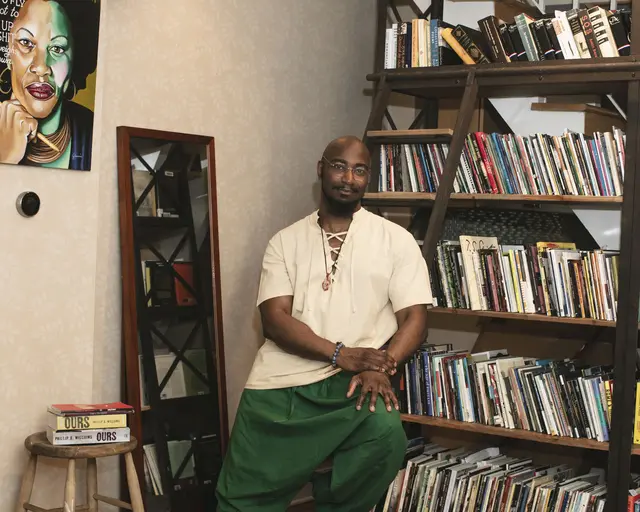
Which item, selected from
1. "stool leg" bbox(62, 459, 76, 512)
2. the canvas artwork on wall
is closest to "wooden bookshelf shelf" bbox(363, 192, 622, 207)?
the canvas artwork on wall

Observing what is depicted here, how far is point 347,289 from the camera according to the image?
11.2 ft

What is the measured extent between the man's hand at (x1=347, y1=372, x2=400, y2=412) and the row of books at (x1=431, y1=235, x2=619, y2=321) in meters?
0.67

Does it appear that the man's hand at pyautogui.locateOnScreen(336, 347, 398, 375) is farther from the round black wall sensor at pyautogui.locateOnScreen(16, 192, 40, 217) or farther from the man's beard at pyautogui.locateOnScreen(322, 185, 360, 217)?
the round black wall sensor at pyautogui.locateOnScreen(16, 192, 40, 217)

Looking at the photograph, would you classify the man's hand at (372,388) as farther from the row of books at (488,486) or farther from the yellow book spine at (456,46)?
the yellow book spine at (456,46)

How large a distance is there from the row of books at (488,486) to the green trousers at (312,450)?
0.54m

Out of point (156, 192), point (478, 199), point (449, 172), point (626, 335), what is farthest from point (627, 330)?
point (156, 192)

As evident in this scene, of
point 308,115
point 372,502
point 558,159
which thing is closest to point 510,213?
point 558,159

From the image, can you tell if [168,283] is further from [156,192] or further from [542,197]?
[542,197]

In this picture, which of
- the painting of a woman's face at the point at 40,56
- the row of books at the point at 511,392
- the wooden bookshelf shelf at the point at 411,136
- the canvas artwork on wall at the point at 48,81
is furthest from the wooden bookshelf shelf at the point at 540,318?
the painting of a woman's face at the point at 40,56

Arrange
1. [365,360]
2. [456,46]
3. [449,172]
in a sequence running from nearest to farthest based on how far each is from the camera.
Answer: [365,360] → [449,172] → [456,46]

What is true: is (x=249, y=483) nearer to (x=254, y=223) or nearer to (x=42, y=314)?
(x=42, y=314)

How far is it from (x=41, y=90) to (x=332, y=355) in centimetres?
130

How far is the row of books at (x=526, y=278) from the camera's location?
11.6ft

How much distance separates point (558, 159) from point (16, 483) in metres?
2.27
